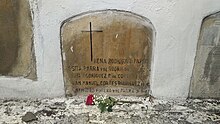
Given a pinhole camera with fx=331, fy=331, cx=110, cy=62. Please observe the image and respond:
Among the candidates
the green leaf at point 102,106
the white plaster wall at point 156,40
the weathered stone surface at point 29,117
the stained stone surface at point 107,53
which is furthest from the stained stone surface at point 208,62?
the weathered stone surface at point 29,117

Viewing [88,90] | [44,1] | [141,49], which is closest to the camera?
[44,1]

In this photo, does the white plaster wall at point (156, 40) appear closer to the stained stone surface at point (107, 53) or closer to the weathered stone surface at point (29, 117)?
the stained stone surface at point (107, 53)

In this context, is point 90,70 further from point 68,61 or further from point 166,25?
point 166,25

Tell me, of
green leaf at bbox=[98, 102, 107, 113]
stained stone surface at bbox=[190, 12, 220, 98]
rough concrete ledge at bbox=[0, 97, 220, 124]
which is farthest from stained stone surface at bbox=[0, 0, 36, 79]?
stained stone surface at bbox=[190, 12, 220, 98]

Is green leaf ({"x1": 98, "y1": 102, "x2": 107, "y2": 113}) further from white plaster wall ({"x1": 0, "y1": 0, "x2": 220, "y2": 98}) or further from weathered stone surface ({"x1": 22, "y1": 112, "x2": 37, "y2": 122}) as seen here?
weathered stone surface ({"x1": 22, "y1": 112, "x2": 37, "y2": 122})

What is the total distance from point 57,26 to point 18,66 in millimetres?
411

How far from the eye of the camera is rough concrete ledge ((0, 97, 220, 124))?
2168 mm

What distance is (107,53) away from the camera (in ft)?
7.34

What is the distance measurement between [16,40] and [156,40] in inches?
36.6

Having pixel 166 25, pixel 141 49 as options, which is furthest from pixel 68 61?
pixel 166 25

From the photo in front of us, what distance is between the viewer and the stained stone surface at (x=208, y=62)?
7.04 ft

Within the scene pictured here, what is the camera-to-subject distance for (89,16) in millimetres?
2135

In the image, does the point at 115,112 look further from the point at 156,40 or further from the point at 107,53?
the point at 156,40

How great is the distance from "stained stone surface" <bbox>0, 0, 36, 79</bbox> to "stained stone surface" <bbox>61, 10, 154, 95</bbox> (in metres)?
0.23
